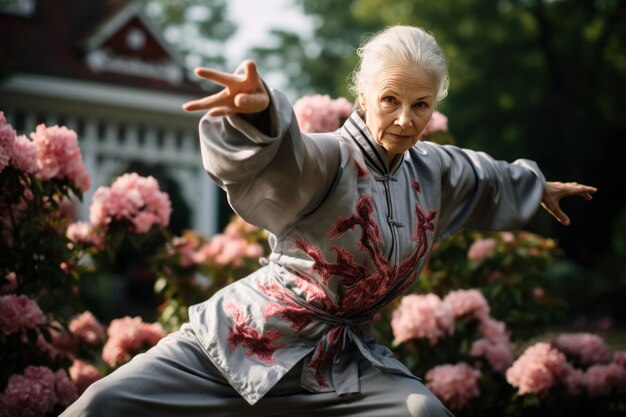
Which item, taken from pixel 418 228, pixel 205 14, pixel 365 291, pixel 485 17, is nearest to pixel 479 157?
pixel 418 228

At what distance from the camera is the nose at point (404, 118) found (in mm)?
2781

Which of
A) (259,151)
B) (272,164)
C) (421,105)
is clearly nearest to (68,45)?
(421,105)

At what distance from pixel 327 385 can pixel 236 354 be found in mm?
321

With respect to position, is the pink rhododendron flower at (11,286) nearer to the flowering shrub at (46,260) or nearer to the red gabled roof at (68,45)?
the flowering shrub at (46,260)

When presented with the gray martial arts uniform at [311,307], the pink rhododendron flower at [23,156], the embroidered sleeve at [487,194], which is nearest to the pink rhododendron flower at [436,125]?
the embroidered sleeve at [487,194]

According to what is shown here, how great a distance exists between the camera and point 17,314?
3.76 m

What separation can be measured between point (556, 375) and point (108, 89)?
37.0 feet

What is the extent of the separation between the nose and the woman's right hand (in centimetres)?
55

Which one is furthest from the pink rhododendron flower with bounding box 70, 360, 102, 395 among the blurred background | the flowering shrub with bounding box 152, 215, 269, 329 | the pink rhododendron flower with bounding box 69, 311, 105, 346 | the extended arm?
the blurred background

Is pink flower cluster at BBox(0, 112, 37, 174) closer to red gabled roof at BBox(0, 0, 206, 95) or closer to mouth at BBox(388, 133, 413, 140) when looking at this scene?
mouth at BBox(388, 133, 413, 140)

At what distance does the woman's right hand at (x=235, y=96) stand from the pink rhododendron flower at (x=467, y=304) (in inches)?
91.5

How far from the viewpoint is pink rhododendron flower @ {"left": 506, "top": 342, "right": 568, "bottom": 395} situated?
4121 millimetres

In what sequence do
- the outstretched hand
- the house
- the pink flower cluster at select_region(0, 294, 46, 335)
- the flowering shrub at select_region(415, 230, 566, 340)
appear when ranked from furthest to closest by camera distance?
the house → the flowering shrub at select_region(415, 230, 566, 340) → the pink flower cluster at select_region(0, 294, 46, 335) → the outstretched hand

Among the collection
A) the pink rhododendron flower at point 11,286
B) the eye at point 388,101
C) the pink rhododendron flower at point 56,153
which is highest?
the eye at point 388,101
